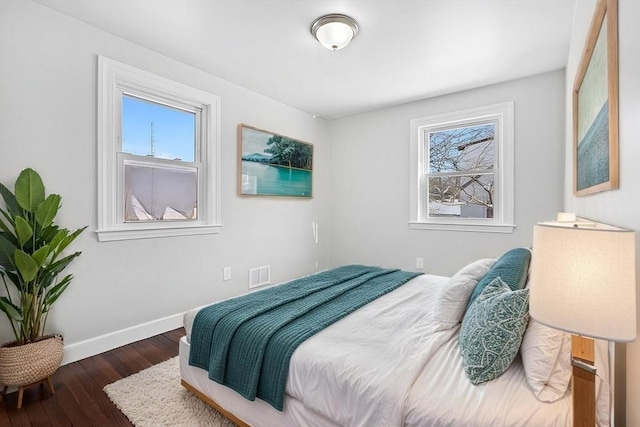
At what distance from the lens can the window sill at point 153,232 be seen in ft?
8.04

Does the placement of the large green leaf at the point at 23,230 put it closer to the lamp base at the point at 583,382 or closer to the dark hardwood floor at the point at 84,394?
the dark hardwood floor at the point at 84,394

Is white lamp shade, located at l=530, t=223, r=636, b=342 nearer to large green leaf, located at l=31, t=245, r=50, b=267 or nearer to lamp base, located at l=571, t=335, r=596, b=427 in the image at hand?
lamp base, located at l=571, t=335, r=596, b=427

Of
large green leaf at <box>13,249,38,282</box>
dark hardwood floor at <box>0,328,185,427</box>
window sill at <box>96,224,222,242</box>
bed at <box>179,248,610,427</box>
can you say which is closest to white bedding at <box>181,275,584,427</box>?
bed at <box>179,248,610,427</box>

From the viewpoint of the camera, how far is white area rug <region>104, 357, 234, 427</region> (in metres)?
1.66

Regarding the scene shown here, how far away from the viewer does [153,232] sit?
2740 mm

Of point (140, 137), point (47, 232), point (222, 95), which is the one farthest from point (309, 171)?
point (47, 232)

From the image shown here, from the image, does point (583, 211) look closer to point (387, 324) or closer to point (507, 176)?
point (387, 324)

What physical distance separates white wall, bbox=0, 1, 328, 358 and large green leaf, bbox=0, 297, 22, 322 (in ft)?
1.06

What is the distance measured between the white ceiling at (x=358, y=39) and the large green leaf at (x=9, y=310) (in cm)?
199

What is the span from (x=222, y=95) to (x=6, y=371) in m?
2.75

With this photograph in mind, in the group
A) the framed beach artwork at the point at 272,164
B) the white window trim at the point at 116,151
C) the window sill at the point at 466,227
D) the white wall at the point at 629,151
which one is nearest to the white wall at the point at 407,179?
the window sill at the point at 466,227

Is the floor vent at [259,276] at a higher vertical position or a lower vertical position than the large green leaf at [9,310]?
lower

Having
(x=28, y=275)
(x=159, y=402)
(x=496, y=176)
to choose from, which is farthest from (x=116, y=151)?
(x=496, y=176)

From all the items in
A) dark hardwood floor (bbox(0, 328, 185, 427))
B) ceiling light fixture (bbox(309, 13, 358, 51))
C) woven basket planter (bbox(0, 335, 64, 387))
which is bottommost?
dark hardwood floor (bbox(0, 328, 185, 427))
